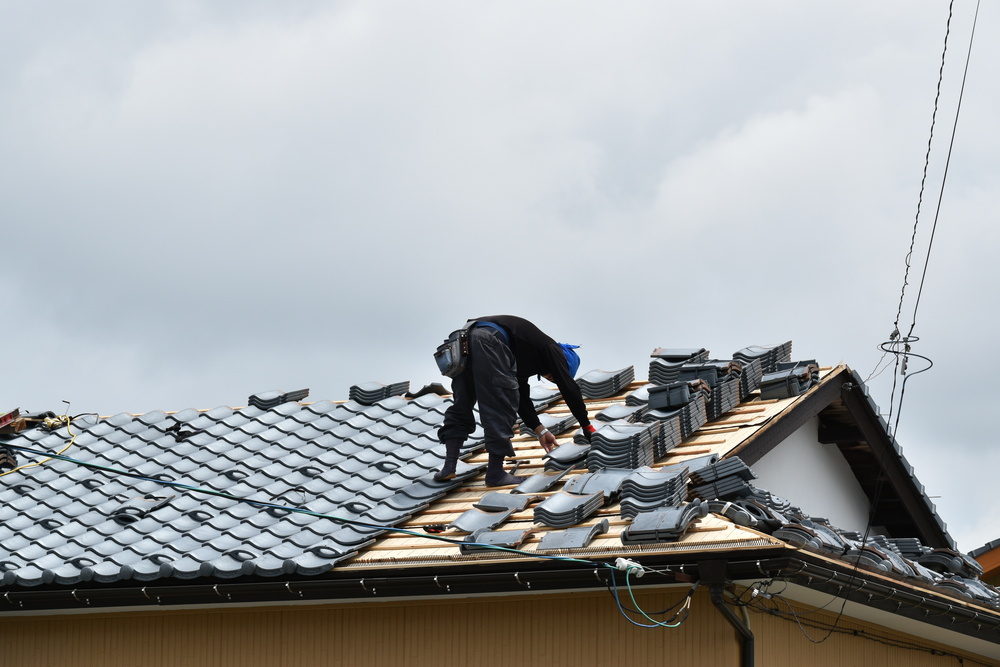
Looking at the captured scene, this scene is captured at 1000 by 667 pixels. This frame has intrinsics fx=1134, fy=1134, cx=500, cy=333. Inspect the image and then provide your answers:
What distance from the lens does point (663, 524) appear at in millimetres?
6230

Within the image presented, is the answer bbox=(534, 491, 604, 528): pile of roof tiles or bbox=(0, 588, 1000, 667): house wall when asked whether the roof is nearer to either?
bbox=(534, 491, 604, 528): pile of roof tiles

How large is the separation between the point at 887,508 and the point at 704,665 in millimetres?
5772

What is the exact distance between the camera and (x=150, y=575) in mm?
7273

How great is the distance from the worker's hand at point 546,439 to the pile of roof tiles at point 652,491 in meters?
1.59

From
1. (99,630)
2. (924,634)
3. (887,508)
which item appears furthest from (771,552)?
(887,508)

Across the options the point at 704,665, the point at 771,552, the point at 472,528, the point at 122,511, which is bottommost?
the point at 704,665

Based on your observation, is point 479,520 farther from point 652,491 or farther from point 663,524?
point 663,524

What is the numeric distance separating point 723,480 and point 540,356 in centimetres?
196

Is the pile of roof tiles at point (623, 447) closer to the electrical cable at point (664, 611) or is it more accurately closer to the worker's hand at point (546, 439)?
the worker's hand at point (546, 439)

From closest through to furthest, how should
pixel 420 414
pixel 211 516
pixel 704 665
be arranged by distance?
pixel 704 665
pixel 211 516
pixel 420 414

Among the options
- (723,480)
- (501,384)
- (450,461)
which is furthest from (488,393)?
(723,480)

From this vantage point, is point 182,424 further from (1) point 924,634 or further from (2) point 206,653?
(1) point 924,634

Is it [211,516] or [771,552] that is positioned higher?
[211,516]

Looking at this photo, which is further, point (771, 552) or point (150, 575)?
point (150, 575)
